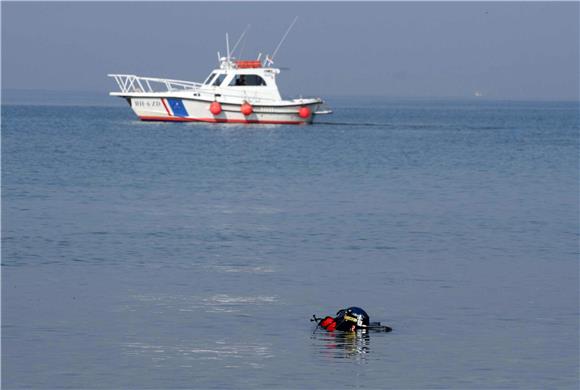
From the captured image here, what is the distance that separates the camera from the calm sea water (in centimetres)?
1316

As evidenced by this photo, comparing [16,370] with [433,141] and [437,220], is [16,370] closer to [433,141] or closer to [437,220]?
[437,220]

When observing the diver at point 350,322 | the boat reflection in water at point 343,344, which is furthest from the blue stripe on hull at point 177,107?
the boat reflection in water at point 343,344

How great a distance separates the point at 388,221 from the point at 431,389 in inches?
540

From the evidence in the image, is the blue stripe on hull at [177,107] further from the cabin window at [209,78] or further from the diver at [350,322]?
the diver at [350,322]

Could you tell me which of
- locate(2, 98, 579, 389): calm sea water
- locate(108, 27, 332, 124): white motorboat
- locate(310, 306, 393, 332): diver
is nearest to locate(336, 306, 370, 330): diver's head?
locate(310, 306, 393, 332): diver

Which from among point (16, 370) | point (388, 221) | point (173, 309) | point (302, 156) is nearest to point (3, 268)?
point (173, 309)

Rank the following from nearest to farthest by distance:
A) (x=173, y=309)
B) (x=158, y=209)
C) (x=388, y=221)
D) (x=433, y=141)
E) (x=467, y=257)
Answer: (x=173, y=309) → (x=467, y=257) → (x=388, y=221) → (x=158, y=209) → (x=433, y=141)

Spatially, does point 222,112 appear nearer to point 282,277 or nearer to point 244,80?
point 244,80

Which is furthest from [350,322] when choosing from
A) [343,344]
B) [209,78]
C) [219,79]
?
[209,78]

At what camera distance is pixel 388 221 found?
26.0 metres

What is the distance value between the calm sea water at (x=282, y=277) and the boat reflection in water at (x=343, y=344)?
35mm

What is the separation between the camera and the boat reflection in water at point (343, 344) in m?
13.7

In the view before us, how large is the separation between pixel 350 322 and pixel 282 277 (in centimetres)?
408

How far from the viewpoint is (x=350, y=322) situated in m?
14.7
